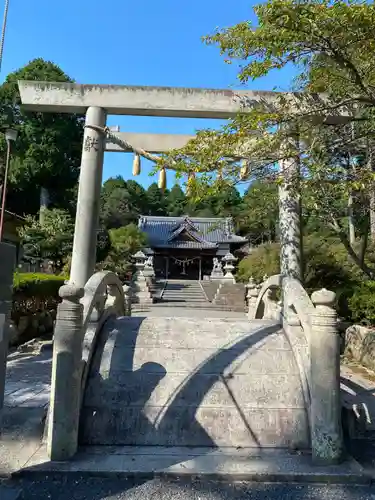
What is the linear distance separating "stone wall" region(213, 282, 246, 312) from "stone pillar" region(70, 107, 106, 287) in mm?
13094

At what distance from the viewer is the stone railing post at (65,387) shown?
2.93 meters

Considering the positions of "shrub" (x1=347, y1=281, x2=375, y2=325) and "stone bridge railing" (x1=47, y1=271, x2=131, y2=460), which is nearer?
"stone bridge railing" (x1=47, y1=271, x2=131, y2=460)

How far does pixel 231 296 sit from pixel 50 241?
9142 millimetres

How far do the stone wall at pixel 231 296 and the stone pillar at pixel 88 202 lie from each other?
1309 cm

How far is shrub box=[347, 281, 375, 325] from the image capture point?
834cm

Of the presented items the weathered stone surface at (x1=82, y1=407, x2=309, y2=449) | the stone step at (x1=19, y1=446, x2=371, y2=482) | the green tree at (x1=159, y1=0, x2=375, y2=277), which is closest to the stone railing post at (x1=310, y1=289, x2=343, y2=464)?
A: the stone step at (x1=19, y1=446, x2=371, y2=482)

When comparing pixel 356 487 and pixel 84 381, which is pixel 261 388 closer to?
pixel 356 487

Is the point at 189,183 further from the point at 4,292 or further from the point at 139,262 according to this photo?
the point at 139,262

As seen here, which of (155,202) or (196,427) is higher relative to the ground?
(155,202)

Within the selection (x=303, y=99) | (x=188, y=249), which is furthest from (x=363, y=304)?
(x=188, y=249)

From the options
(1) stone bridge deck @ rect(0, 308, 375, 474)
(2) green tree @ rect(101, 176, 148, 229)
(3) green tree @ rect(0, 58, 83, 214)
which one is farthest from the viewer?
(2) green tree @ rect(101, 176, 148, 229)

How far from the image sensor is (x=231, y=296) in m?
18.8

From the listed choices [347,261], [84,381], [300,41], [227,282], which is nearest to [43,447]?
[84,381]

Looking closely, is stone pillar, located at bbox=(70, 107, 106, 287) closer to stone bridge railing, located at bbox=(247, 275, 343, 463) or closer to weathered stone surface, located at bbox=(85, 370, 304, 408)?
weathered stone surface, located at bbox=(85, 370, 304, 408)
